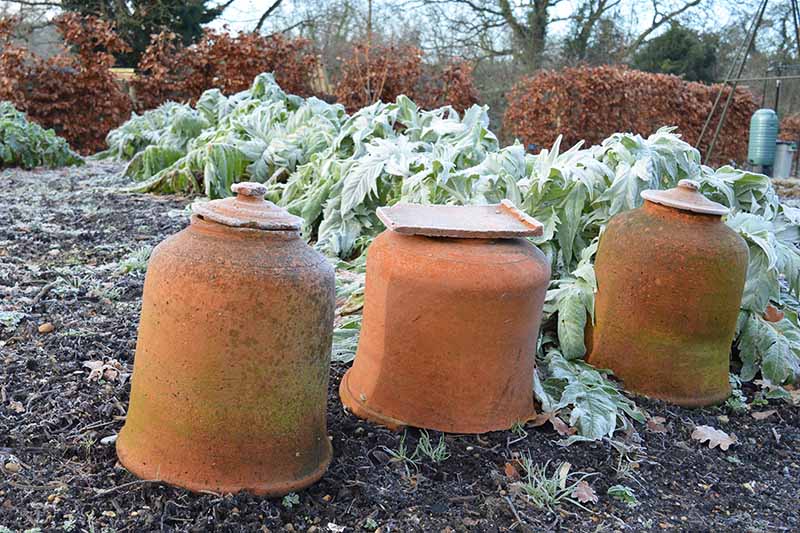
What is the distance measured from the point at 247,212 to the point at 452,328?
83cm

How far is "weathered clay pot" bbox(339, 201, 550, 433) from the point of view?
249cm

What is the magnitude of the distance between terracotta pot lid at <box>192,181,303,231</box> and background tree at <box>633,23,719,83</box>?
20.9 metres

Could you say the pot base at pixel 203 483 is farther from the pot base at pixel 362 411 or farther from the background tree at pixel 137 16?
the background tree at pixel 137 16

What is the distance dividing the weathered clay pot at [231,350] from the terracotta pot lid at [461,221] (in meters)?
0.55

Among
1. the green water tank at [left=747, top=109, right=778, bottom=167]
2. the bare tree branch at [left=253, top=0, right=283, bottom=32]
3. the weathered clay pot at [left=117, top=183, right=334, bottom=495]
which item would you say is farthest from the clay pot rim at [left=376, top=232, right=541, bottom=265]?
the bare tree branch at [left=253, top=0, right=283, bottom=32]

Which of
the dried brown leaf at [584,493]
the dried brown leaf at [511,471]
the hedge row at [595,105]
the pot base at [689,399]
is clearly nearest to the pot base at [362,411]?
the dried brown leaf at [511,471]

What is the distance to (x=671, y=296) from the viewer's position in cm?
297

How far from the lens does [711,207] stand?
298 centimetres

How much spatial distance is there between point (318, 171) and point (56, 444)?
3.69 metres

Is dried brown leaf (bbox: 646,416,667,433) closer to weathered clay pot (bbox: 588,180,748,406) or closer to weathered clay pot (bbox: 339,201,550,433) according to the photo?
weathered clay pot (bbox: 588,180,748,406)

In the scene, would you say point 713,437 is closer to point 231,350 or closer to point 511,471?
point 511,471

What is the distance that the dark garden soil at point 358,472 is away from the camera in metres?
2.02

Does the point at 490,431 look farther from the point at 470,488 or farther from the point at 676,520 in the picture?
the point at 676,520

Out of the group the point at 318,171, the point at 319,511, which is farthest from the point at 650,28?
the point at 319,511
